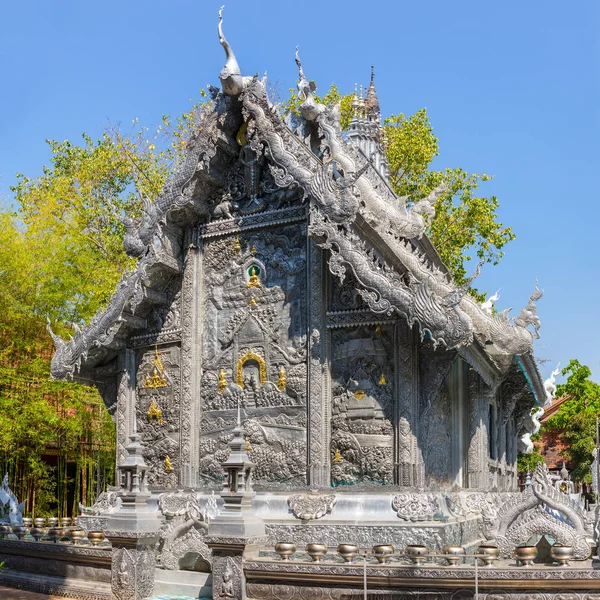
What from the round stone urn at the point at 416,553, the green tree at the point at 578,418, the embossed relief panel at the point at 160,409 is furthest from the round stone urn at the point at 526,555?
the green tree at the point at 578,418

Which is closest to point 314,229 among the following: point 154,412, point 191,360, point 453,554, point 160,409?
point 191,360

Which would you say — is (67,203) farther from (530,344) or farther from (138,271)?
(530,344)

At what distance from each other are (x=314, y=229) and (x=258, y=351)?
1908 mm

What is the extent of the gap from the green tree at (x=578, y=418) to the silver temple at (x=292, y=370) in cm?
2410

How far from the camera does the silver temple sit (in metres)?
9.34

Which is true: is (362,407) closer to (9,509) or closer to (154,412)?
(154,412)

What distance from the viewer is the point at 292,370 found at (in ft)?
35.5

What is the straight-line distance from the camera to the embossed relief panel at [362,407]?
33.2 ft

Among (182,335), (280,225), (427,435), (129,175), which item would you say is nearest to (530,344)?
(427,435)

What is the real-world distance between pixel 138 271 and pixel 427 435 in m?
4.47

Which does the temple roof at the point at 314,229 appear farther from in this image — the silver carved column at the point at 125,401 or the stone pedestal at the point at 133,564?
the stone pedestal at the point at 133,564

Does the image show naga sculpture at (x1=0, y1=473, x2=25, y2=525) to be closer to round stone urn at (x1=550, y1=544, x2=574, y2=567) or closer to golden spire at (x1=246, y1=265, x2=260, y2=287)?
golden spire at (x1=246, y1=265, x2=260, y2=287)

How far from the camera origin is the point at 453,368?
10984mm

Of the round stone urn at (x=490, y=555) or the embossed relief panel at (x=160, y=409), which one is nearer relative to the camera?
the round stone urn at (x=490, y=555)
